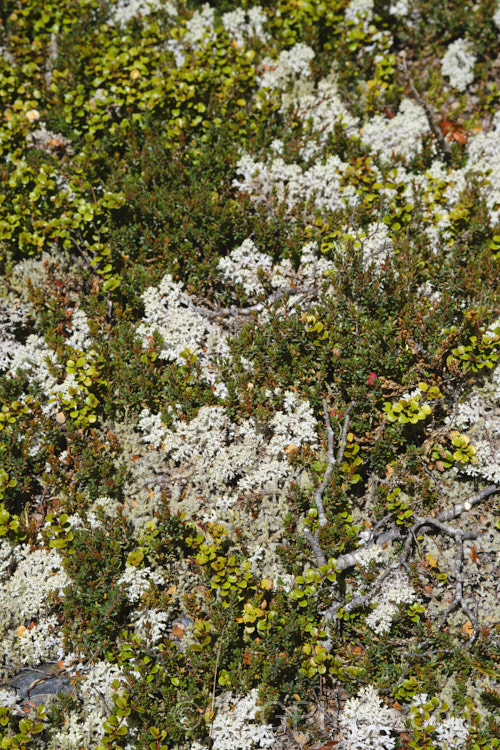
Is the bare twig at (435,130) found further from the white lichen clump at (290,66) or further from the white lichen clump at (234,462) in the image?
the white lichen clump at (234,462)

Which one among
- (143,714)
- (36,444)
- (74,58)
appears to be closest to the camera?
(143,714)

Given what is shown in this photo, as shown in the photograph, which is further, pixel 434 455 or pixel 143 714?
pixel 434 455

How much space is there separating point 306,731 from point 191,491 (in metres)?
2.03

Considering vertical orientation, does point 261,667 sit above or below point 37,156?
below

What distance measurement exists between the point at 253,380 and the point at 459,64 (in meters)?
5.05

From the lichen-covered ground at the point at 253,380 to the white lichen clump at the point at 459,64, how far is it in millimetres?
51

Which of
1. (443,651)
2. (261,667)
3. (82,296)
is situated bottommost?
(261,667)

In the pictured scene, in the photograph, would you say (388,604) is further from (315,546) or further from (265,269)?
(265,269)

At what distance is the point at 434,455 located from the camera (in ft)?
15.0

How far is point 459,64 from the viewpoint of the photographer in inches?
A: 264

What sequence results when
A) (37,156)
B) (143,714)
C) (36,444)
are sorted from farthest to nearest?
1. (37,156)
2. (36,444)
3. (143,714)

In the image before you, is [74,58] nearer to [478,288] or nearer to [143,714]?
[478,288]

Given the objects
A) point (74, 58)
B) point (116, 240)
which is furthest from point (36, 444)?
point (74, 58)

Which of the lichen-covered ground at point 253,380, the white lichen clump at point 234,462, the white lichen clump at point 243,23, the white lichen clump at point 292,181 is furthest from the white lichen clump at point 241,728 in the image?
the white lichen clump at point 243,23
